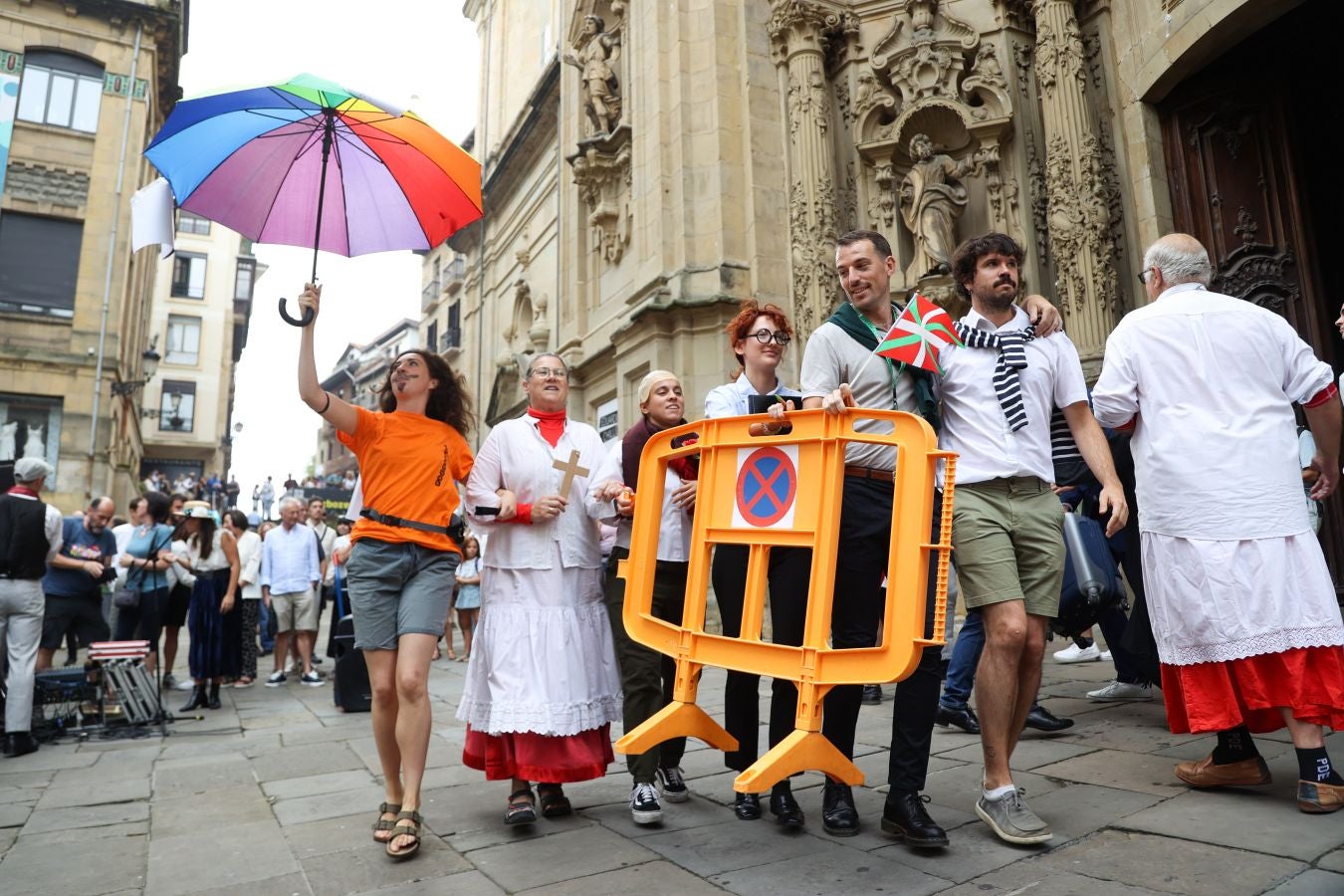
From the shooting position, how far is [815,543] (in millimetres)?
2818

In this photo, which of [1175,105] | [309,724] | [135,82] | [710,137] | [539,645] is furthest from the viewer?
[135,82]

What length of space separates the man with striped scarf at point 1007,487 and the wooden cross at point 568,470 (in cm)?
149

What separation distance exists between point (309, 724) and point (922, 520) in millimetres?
5732

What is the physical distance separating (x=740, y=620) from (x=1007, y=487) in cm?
112

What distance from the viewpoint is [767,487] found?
3.02 m

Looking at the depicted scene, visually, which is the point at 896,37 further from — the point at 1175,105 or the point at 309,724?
the point at 309,724

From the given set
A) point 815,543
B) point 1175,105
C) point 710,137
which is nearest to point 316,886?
point 815,543

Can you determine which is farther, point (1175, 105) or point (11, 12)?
point (11, 12)

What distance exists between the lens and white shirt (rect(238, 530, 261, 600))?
9281 mm

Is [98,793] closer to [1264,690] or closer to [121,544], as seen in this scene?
[1264,690]

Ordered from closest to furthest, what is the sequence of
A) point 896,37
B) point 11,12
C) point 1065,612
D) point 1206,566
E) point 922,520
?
point 922,520, point 1206,566, point 1065,612, point 896,37, point 11,12

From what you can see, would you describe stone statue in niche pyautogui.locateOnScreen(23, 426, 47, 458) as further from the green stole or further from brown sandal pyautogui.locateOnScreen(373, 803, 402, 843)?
the green stole

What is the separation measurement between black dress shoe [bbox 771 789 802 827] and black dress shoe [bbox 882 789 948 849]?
0.33 metres

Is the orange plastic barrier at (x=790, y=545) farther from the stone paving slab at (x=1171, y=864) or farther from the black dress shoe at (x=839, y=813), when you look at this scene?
the stone paving slab at (x=1171, y=864)
